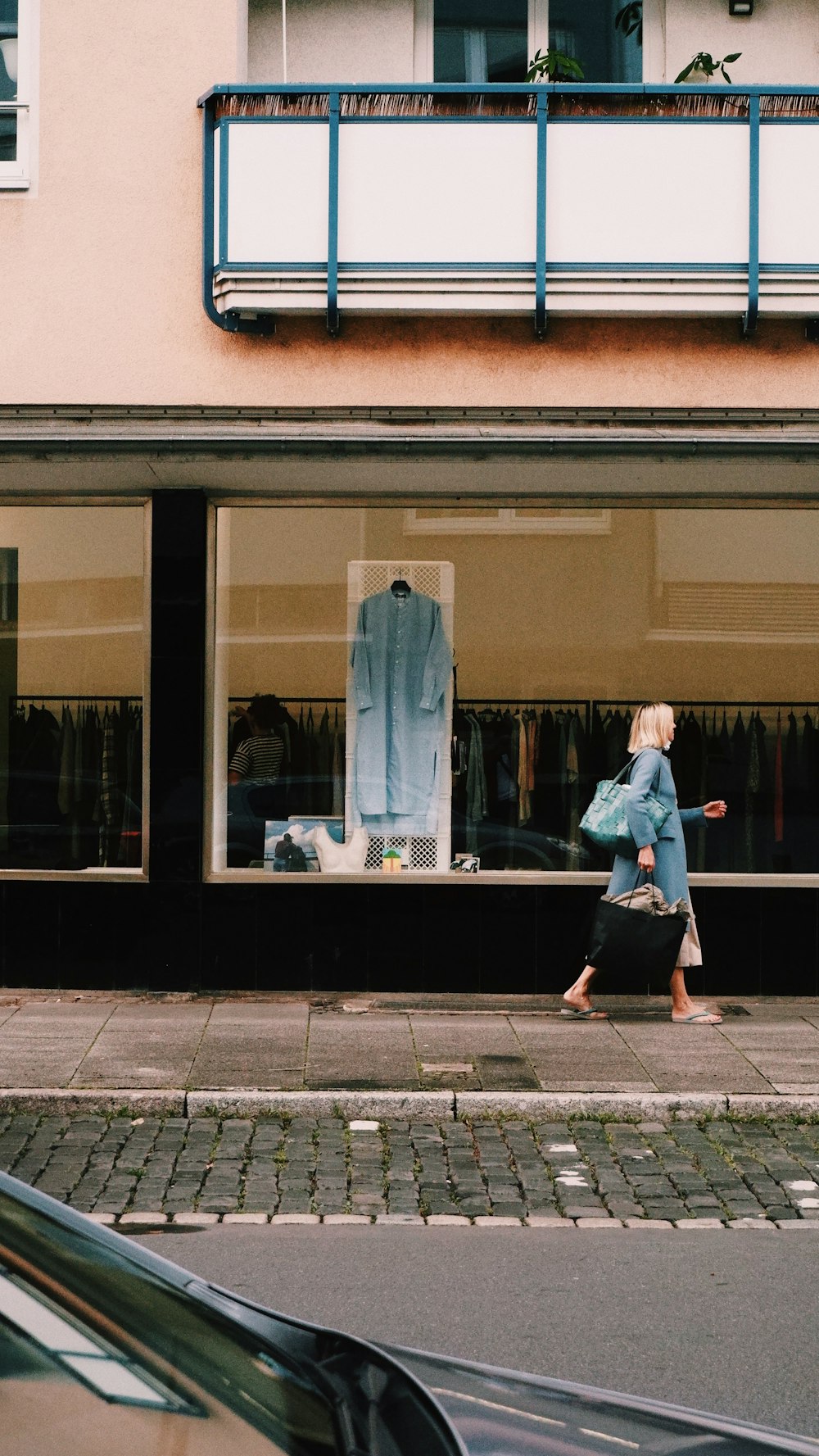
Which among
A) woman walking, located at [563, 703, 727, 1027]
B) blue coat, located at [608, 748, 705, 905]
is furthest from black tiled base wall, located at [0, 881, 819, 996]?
→ blue coat, located at [608, 748, 705, 905]

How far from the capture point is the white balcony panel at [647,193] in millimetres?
9250

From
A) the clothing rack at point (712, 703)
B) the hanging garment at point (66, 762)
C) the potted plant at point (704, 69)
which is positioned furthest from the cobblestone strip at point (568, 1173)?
the potted plant at point (704, 69)

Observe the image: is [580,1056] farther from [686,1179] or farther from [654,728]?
[654,728]

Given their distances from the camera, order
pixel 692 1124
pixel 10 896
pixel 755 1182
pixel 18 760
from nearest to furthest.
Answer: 1. pixel 755 1182
2. pixel 692 1124
3. pixel 10 896
4. pixel 18 760

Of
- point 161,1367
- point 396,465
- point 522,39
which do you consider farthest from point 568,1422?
point 522,39

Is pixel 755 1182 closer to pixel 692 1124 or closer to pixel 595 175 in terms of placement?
pixel 692 1124

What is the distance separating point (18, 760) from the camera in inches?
426

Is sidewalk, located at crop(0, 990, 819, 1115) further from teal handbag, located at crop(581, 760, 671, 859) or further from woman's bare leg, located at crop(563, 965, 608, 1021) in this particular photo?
teal handbag, located at crop(581, 760, 671, 859)

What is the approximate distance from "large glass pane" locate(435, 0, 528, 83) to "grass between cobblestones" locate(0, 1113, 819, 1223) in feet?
23.4

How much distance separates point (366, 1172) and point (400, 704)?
4.70 m

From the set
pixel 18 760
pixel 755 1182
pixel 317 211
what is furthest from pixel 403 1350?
pixel 18 760

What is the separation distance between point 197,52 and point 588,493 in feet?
12.8

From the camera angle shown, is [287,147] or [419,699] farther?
[419,699]

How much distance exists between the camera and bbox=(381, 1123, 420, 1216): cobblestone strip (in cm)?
603
